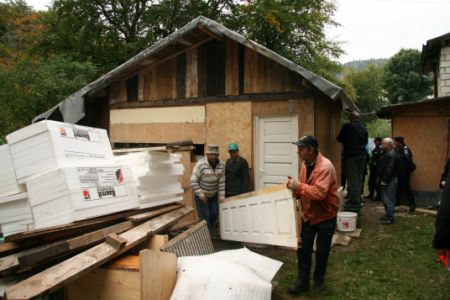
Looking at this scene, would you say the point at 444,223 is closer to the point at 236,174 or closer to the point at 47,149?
the point at 47,149

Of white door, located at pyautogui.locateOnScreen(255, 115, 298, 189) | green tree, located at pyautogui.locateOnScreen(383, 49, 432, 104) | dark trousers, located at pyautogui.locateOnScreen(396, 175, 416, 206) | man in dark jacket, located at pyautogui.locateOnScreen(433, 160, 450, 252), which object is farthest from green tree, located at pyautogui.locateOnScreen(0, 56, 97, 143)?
green tree, located at pyautogui.locateOnScreen(383, 49, 432, 104)

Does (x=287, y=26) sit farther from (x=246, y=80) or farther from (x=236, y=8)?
(x=246, y=80)

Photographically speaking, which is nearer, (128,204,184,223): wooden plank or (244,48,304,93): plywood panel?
(128,204,184,223): wooden plank

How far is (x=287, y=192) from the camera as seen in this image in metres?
5.84

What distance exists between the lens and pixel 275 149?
25.7 feet

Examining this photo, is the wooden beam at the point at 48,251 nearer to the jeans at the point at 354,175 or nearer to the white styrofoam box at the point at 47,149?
the white styrofoam box at the point at 47,149

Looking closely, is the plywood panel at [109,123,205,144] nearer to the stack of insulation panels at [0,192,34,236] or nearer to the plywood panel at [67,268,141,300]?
the stack of insulation panels at [0,192,34,236]

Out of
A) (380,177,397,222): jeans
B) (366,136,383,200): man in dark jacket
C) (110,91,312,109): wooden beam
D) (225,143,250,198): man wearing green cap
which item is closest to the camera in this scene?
(225,143,250,198): man wearing green cap

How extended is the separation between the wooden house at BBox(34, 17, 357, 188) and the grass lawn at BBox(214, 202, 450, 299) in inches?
80.8

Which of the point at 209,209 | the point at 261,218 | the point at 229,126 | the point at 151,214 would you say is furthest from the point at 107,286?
the point at 229,126

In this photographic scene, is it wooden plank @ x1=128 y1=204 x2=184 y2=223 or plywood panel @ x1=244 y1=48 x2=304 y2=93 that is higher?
plywood panel @ x1=244 y1=48 x2=304 y2=93

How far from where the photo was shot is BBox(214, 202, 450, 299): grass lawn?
16.1ft

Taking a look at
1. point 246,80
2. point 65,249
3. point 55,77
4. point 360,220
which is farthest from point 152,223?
point 55,77

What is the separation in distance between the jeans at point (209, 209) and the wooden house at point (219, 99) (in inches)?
48.9
